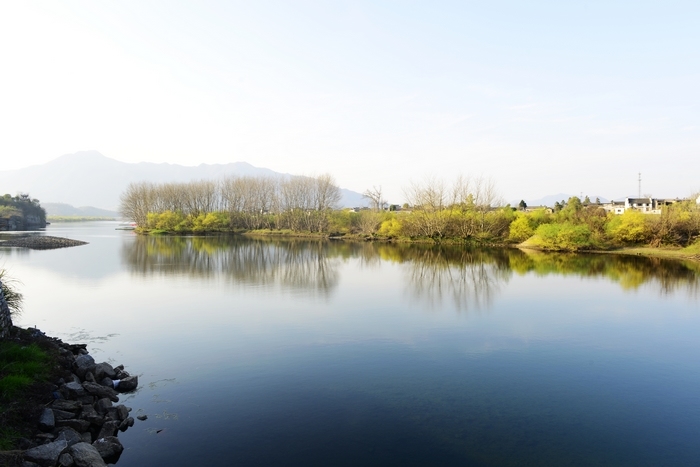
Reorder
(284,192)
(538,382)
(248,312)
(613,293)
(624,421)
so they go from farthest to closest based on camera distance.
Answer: (284,192) < (613,293) < (248,312) < (538,382) < (624,421)

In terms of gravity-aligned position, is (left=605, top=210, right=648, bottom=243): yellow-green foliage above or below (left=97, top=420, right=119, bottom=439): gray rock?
above

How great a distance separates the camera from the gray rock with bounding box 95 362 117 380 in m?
9.20

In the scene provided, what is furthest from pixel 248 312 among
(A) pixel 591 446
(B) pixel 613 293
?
(B) pixel 613 293

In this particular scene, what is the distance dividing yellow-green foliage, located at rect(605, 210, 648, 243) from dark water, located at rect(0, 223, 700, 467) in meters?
22.6

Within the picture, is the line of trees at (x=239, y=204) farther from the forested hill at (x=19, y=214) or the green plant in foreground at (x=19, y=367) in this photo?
the green plant in foreground at (x=19, y=367)

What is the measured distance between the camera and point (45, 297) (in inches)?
707

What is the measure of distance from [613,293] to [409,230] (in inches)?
1472

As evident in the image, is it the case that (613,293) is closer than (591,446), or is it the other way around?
(591,446)

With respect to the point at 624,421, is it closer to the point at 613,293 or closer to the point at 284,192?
the point at 613,293

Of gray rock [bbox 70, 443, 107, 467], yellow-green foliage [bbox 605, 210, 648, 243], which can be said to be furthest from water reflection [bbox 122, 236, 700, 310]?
gray rock [bbox 70, 443, 107, 467]

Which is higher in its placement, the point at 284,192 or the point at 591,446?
the point at 284,192

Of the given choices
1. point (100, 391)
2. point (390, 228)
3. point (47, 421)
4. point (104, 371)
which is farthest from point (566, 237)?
point (47, 421)

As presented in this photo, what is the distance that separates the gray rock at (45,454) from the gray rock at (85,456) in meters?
0.18

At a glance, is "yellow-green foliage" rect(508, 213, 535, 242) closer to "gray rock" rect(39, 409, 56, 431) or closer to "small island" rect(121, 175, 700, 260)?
"small island" rect(121, 175, 700, 260)
